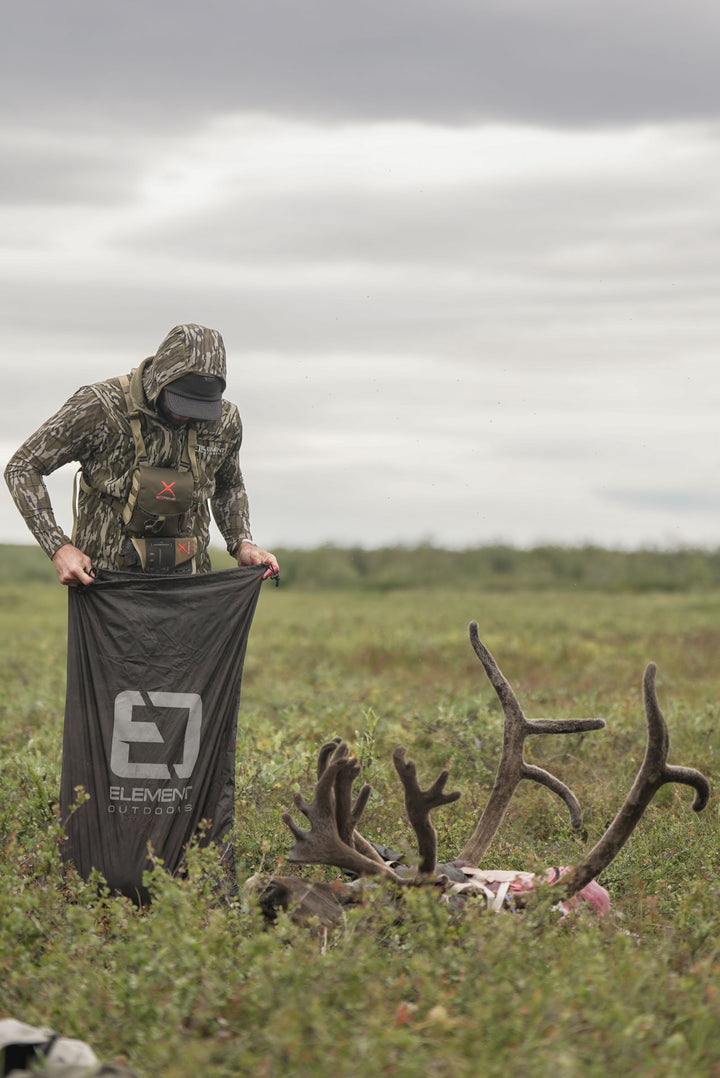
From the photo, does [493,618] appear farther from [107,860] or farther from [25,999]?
[25,999]

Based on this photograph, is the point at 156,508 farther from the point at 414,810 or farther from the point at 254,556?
the point at 414,810

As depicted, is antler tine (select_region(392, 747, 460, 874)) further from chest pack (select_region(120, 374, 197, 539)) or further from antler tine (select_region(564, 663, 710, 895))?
chest pack (select_region(120, 374, 197, 539))

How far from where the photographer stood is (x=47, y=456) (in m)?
5.61

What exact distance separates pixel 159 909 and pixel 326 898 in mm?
630

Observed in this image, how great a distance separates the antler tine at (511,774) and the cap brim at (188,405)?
5.34 ft

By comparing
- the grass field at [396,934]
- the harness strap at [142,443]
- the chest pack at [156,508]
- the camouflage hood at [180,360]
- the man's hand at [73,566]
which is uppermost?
the camouflage hood at [180,360]

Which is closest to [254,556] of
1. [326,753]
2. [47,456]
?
[47,456]

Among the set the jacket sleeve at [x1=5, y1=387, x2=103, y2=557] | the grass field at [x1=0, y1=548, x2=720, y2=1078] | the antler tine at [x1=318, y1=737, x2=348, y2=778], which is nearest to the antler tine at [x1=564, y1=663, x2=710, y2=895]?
the grass field at [x1=0, y1=548, x2=720, y2=1078]

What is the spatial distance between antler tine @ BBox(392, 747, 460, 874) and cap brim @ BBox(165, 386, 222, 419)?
6.62 feet

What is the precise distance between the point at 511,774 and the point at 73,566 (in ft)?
7.11

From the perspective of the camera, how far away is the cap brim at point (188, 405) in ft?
18.1

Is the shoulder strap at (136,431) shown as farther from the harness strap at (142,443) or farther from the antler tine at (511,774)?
the antler tine at (511,774)

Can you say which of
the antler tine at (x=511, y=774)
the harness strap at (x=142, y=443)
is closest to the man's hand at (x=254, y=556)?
the harness strap at (x=142, y=443)

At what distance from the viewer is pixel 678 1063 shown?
323cm
